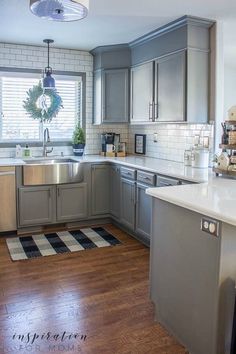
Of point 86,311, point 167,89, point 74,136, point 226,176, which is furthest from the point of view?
point 74,136

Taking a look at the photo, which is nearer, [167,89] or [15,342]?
[15,342]

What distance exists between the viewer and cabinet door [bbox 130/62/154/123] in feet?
14.2

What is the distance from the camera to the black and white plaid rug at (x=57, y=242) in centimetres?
376

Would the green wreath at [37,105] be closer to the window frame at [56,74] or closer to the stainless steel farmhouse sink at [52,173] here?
the window frame at [56,74]

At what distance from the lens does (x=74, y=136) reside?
509cm

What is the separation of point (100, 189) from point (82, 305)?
2.19 metres

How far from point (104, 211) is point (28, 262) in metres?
1.51

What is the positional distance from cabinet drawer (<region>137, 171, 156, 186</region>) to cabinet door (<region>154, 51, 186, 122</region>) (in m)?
0.67

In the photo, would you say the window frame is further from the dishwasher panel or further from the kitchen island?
the kitchen island

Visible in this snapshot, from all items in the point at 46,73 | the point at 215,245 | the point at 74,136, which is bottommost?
the point at 215,245

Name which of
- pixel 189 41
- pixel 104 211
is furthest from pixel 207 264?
pixel 104 211

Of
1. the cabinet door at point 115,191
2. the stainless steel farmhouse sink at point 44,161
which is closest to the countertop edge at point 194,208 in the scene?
the cabinet door at point 115,191

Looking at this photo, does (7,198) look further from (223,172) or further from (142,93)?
(223,172)

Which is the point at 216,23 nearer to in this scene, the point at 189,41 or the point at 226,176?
the point at 189,41
